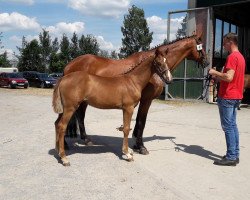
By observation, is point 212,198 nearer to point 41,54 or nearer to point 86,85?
point 86,85

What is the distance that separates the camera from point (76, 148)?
24.0 ft

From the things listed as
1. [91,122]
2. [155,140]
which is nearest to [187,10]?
[91,122]

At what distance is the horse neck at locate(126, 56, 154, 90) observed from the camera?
6312 millimetres

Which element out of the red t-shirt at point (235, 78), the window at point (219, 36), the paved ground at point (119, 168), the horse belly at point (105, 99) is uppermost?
the window at point (219, 36)

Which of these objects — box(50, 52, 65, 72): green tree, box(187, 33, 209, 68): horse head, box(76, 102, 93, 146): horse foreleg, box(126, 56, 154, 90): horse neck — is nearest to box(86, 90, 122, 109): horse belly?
box(126, 56, 154, 90): horse neck

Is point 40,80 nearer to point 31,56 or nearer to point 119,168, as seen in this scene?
point 31,56

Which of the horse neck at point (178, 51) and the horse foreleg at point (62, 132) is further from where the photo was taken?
the horse neck at point (178, 51)

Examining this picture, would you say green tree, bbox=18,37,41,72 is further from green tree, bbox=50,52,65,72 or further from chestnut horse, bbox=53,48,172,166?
chestnut horse, bbox=53,48,172,166

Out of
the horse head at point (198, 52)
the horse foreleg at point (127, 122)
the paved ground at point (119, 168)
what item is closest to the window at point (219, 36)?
the paved ground at point (119, 168)

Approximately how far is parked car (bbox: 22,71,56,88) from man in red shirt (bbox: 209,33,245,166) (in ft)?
90.8

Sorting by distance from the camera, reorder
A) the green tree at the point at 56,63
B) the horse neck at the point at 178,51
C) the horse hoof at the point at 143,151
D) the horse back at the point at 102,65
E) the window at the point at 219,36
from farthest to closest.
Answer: the green tree at the point at 56,63
the window at the point at 219,36
the horse back at the point at 102,65
the horse neck at the point at 178,51
the horse hoof at the point at 143,151

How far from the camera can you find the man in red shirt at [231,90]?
5.94m

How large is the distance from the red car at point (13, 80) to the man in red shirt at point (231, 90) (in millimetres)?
29067

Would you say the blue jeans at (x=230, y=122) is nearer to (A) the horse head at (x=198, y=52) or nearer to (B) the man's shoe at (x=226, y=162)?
(B) the man's shoe at (x=226, y=162)
